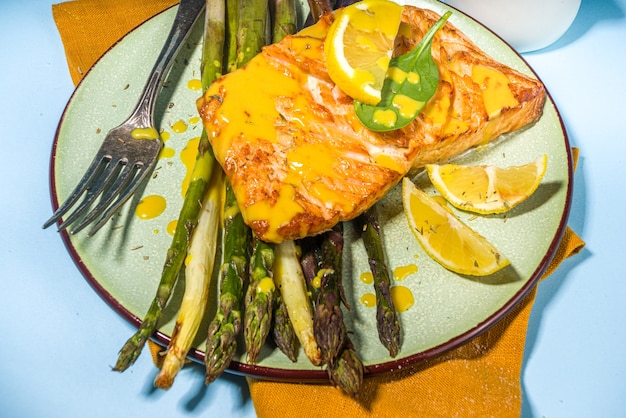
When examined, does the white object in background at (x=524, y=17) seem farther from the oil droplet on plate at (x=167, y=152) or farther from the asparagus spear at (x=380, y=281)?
the oil droplet on plate at (x=167, y=152)

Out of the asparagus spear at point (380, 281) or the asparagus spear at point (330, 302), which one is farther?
the asparagus spear at point (380, 281)

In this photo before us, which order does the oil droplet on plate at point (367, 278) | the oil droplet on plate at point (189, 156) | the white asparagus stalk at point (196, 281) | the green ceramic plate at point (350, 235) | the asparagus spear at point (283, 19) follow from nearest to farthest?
the white asparagus stalk at point (196, 281) < the green ceramic plate at point (350, 235) < the oil droplet on plate at point (367, 278) < the oil droplet on plate at point (189, 156) < the asparagus spear at point (283, 19)

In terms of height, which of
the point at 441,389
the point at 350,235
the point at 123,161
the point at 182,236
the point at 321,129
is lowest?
the point at 441,389

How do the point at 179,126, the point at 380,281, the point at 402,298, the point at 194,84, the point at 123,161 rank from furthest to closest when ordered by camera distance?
the point at 194,84 → the point at 179,126 → the point at 123,161 → the point at 402,298 → the point at 380,281

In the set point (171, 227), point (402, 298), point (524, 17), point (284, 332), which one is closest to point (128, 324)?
point (171, 227)

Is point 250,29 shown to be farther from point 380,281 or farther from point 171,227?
point 380,281

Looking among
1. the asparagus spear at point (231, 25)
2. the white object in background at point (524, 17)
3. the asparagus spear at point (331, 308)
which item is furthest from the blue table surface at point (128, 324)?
the asparagus spear at point (231, 25)

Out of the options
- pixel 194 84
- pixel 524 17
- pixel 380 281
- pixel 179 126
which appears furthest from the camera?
pixel 524 17

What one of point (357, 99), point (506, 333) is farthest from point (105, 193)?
point (506, 333)
